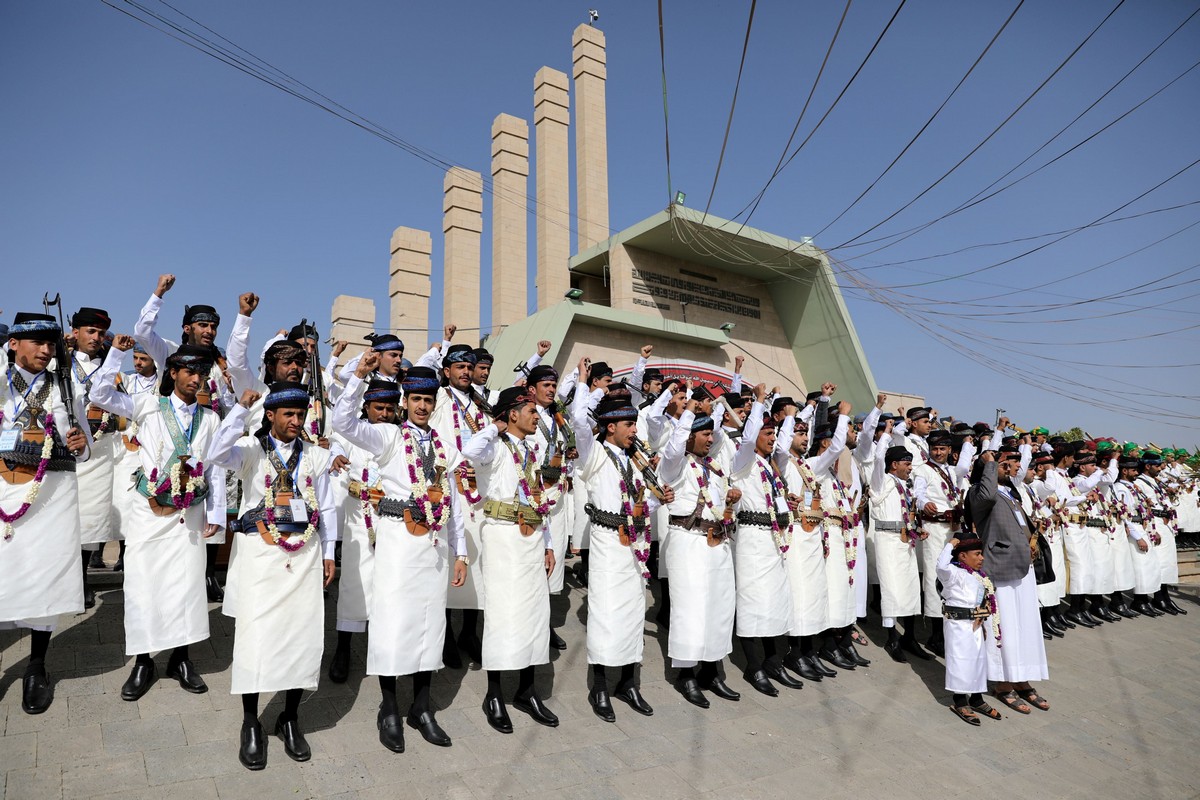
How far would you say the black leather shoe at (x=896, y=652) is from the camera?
6.76 meters

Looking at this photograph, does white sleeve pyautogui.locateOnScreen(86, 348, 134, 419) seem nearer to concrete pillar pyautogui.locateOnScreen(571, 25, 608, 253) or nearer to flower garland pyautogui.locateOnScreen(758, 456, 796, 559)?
flower garland pyautogui.locateOnScreen(758, 456, 796, 559)

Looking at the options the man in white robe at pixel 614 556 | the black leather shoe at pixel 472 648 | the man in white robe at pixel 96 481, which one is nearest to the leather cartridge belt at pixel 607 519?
the man in white robe at pixel 614 556

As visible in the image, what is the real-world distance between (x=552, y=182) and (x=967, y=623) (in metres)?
13.6

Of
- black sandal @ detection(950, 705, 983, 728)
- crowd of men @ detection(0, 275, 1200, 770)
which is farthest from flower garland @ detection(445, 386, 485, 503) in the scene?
black sandal @ detection(950, 705, 983, 728)

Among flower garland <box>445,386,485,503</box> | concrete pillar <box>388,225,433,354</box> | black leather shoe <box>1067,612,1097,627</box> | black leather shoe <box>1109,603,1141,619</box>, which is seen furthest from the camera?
concrete pillar <box>388,225,433,354</box>

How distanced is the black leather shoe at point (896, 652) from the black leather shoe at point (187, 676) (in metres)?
5.79

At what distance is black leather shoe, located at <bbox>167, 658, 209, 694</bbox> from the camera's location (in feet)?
13.8

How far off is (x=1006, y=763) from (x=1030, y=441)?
525cm

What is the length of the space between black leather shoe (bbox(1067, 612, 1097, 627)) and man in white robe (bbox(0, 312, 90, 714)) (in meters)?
10.6

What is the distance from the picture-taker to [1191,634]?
942 cm

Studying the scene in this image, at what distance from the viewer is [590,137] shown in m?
17.1

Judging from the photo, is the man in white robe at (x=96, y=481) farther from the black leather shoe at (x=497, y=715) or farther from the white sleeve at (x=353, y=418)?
the black leather shoe at (x=497, y=715)

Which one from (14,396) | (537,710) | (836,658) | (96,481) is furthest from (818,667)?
(96,481)

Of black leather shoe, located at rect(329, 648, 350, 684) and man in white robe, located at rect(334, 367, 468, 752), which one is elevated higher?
man in white robe, located at rect(334, 367, 468, 752)
